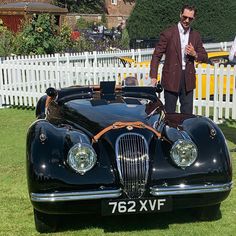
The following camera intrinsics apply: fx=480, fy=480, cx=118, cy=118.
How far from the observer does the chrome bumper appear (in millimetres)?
4035

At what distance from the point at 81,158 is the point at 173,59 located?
9.82 feet

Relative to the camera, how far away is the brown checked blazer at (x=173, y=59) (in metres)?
6.64

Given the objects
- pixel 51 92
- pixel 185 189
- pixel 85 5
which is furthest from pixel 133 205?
pixel 85 5

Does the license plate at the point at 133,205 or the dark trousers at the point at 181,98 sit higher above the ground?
the dark trousers at the point at 181,98

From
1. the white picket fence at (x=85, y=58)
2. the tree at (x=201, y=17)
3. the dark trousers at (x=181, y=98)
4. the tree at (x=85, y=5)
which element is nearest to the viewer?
the dark trousers at (x=181, y=98)

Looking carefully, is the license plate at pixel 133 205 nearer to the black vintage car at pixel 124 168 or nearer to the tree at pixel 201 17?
the black vintage car at pixel 124 168

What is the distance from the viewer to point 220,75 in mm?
9570

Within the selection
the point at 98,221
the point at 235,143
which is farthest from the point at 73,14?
the point at 98,221

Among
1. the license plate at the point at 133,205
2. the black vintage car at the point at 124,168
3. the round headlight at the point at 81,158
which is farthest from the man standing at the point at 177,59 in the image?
the license plate at the point at 133,205

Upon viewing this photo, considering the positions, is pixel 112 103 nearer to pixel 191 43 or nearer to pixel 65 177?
pixel 65 177

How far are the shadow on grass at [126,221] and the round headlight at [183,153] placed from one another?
2.44 feet

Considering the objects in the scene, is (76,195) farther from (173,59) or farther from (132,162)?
(173,59)

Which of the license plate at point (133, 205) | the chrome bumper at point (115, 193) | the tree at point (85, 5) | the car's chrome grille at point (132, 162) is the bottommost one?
the license plate at point (133, 205)

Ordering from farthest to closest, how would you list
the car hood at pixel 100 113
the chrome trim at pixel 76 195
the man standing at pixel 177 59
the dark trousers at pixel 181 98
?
the dark trousers at pixel 181 98 → the man standing at pixel 177 59 → the car hood at pixel 100 113 → the chrome trim at pixel 76 195
